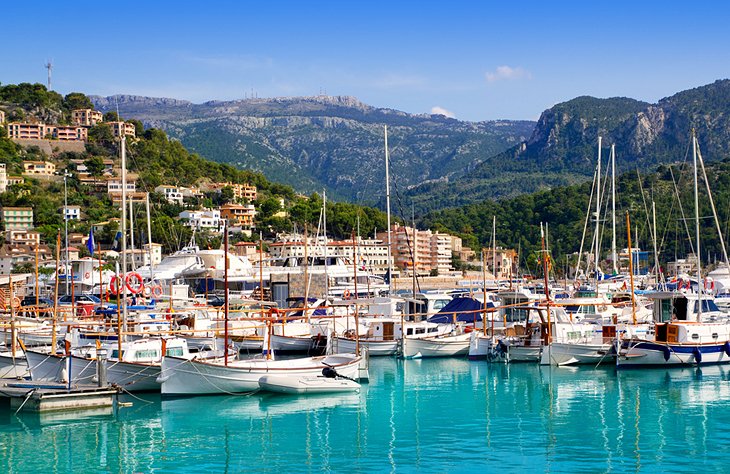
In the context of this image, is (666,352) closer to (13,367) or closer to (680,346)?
(680,346)

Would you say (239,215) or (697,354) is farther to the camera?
(239,215)

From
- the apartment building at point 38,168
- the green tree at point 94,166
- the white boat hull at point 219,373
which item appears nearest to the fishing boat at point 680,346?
the white boat hull at point 219,373

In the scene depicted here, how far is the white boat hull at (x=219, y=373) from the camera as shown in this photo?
99.1 ft

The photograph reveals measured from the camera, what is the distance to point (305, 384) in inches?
1238

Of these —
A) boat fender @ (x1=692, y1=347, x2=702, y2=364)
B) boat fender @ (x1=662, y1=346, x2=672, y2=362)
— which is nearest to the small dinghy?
boat fender @ (x1=662, y1=346, x2=672, y2=362)

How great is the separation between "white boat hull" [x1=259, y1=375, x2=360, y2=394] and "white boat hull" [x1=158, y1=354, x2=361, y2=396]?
0.55 ft

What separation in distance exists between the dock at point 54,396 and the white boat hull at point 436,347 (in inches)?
625

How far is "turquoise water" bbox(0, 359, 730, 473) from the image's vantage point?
2253 centimetres

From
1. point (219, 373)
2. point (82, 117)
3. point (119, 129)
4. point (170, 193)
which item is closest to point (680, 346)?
point (219, 373)

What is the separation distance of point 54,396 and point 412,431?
10.5 meters

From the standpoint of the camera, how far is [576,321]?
42.0 metres

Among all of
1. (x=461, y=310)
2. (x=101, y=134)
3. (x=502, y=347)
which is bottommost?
(x=502, y=347)

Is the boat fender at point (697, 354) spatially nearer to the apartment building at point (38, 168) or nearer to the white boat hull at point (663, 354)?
the white boat hull at point (663, 354)

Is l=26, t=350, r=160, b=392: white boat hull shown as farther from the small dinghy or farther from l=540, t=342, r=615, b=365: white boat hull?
l=540, t=342, r=615, b=365: white boat hull
